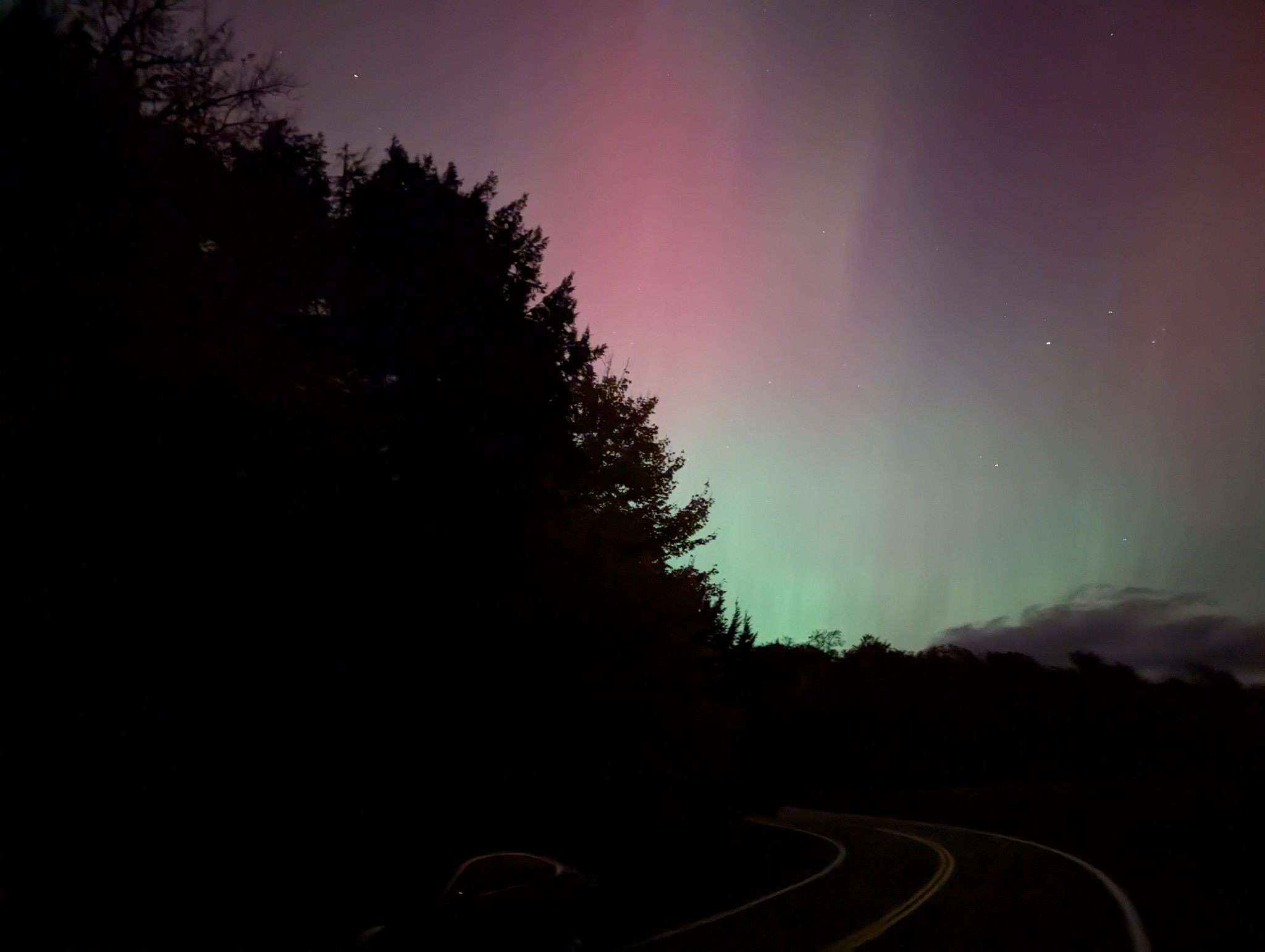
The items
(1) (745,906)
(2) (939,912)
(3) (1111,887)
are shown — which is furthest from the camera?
(3) (1111,887)

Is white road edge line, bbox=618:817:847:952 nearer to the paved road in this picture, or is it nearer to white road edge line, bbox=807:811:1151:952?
the paved road

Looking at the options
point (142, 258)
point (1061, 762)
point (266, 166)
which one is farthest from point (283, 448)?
point (1061, 762)

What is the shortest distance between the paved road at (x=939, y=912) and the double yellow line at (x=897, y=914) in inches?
0.8

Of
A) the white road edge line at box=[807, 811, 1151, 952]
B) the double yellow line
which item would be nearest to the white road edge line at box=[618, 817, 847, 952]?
the double yellow line

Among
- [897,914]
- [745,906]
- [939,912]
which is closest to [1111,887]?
[939,912]

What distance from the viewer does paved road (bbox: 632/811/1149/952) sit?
444 inches

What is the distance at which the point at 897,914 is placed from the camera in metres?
14.0

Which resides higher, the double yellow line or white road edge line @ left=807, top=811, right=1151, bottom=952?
white road edge line @ left=807, top=811, right=1151, bottom=952

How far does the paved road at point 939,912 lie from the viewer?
1127cm

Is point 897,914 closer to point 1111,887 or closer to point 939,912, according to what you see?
point 939,912

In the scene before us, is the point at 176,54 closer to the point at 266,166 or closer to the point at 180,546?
the point at 266,166

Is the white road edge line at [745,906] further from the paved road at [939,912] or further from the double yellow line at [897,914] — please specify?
the double yellow line at [897,914]

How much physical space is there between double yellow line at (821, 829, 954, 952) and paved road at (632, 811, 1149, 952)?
0.02 m

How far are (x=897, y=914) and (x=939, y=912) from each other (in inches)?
22.7
